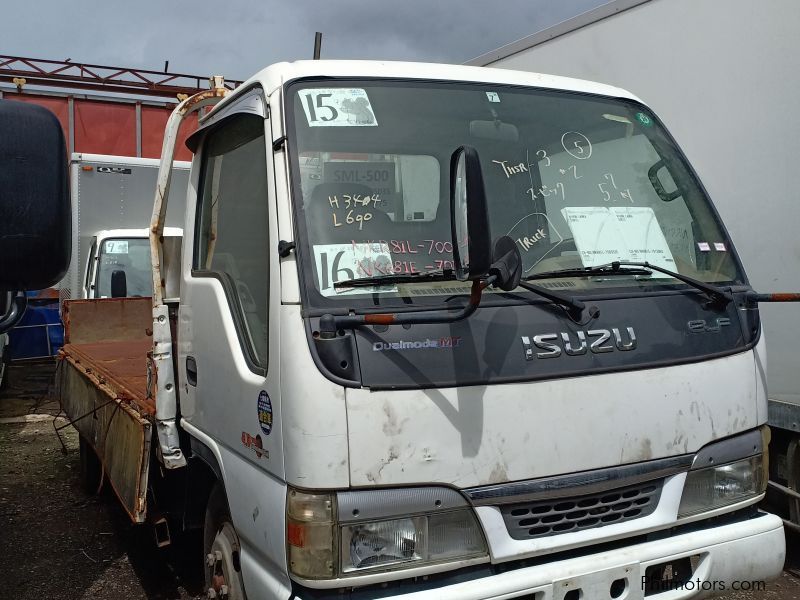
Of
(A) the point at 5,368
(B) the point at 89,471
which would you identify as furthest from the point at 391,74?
(A) the point at 5,368

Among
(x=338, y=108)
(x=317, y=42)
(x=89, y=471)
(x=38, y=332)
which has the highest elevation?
(x=317, y=42)

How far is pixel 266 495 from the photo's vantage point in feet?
8.16

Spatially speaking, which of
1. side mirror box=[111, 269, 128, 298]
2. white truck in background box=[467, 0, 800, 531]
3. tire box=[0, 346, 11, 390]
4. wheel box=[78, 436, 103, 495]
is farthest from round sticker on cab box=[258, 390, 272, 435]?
tire box=[0, 346, 11, 390]

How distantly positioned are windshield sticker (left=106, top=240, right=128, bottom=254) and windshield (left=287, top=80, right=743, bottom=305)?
685 centimetres

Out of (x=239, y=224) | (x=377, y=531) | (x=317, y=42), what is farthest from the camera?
(x=317, y=42)

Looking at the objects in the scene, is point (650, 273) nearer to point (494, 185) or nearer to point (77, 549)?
point (494, 185)

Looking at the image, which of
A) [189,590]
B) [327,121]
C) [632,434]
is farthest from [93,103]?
[632,434]

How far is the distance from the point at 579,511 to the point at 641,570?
0.90 feet

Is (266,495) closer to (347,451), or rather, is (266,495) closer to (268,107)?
(347,451)

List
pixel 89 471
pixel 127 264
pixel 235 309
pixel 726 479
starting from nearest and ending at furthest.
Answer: pixel 726 479 → pixel 235 309 → pixel 89 471 → pixel 127 264

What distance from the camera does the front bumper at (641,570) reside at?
2.34m

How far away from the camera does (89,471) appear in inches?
235

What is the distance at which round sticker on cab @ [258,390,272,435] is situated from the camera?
97.7 inches

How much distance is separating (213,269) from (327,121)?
0.87 m
